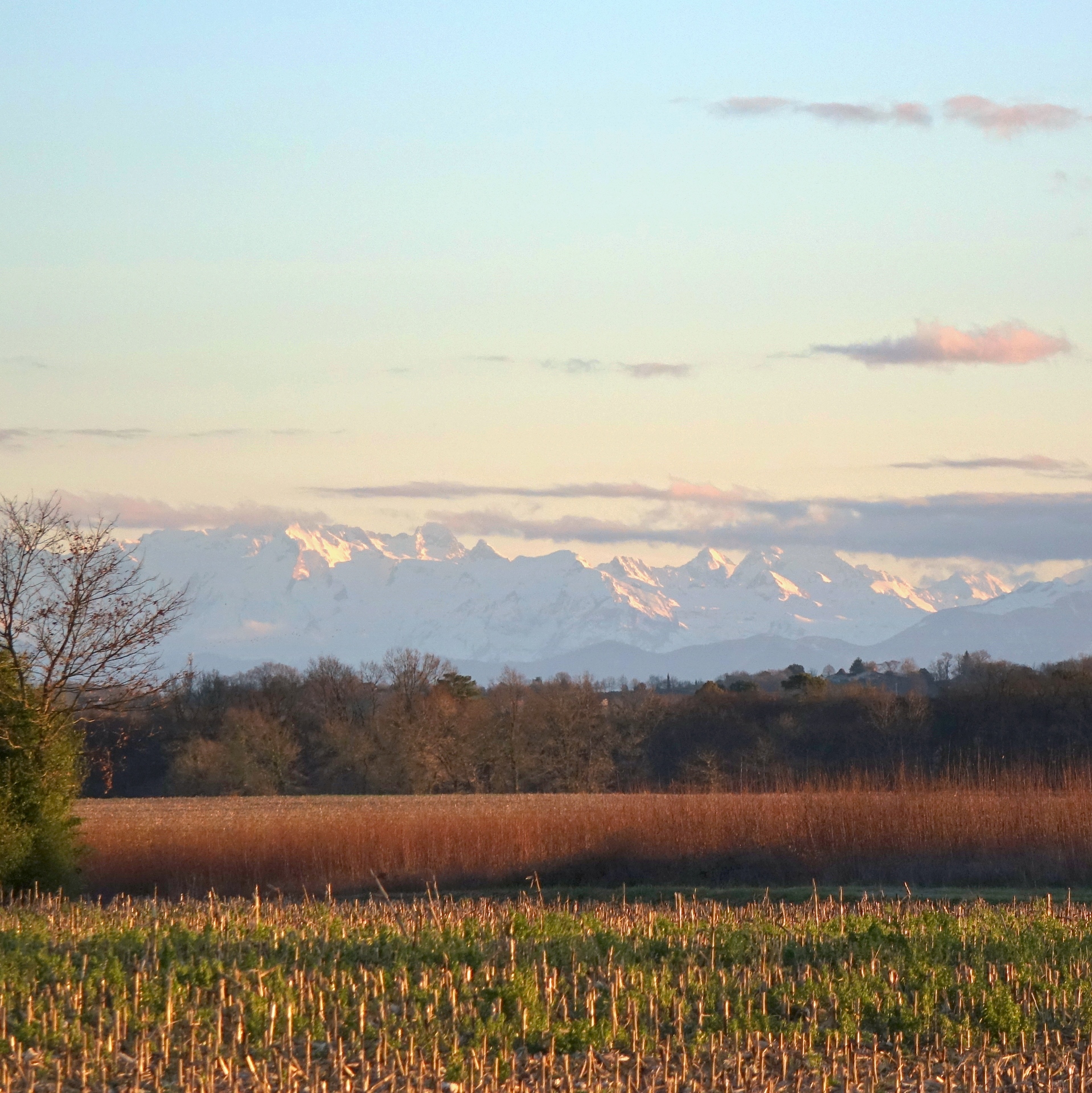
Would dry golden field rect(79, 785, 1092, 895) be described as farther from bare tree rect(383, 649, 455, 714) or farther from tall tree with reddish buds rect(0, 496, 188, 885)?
bare tree rect(383, 649, 455, 714)

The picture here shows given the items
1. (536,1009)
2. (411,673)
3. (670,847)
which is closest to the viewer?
(536,1009)

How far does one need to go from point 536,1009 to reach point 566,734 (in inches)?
2844

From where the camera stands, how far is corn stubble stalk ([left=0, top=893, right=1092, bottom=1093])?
36.0 ft

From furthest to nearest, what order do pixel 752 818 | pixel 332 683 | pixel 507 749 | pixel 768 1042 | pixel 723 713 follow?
pixel 332 683, pixel 507 749, pixel 723 713, pixel 752 818, pixel 768 1042

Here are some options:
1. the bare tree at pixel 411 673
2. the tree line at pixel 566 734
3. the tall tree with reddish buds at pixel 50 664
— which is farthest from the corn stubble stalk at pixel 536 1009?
the bare tree at pixel 411 673

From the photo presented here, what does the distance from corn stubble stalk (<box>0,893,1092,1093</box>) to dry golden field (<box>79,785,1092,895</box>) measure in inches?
707

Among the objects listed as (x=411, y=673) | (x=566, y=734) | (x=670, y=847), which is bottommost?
(x=670, y=847)

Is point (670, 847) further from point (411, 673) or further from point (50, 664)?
point (411, 673)

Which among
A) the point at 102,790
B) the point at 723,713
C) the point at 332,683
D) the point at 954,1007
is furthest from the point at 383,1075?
the point at 332,683

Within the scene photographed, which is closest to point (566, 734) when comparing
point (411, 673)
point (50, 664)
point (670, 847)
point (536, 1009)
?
point (411, 673)

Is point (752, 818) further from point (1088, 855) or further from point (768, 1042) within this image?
point (768, 1042)

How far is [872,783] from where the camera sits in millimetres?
38969

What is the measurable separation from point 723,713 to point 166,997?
6790 cm

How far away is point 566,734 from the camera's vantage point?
84.1 meters
